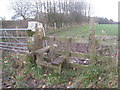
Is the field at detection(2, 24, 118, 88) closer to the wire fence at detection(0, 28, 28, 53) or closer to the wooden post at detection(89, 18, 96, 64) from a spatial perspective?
the wooden post at detection(89, 18, 96, 64)

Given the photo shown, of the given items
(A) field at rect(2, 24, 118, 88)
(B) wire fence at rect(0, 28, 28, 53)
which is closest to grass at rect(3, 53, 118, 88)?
(A) field at rect(2, 24, 118, 88)

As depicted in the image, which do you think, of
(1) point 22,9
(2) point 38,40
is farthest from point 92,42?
(1) point 22,9

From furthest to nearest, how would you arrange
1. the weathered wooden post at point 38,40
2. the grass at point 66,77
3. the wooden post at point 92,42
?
the weathered wooden post at point 38,40, the wooden post at point 92,42, the grass at point 66,77

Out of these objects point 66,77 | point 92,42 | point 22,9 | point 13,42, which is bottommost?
point 66,77

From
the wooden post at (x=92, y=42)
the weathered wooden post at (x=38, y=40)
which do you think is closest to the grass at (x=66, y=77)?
the wooden post at (x=92, y=42)

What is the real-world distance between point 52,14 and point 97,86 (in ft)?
52.7

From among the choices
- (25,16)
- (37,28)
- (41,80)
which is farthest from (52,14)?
(41,80)

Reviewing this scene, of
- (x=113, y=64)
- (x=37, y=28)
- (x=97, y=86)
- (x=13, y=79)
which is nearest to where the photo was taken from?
(x=97, y=86)

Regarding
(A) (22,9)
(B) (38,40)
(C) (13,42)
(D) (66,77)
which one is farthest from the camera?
(A) (22,9)

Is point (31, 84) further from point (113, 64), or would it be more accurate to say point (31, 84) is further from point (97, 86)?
point (113, 64)

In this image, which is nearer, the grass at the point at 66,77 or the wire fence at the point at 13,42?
the grass at the point at 66,77

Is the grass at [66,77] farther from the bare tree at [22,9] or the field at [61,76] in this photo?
the bare tree at [22,9]

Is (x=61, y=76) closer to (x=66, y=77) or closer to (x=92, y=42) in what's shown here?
(x=66, y=77)

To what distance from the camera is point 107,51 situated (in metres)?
2.89
